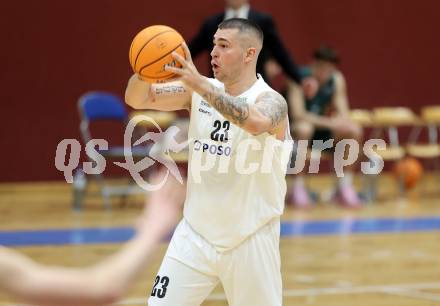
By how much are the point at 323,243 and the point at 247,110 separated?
5723mm

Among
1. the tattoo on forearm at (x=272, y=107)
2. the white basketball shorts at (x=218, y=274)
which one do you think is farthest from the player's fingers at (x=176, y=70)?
the white basketball shorts at (x=218, y=274)

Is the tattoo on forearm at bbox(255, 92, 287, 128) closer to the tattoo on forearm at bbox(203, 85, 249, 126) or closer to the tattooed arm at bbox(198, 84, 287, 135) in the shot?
the tattooed arm at bbox(198, 84, 287, 135)

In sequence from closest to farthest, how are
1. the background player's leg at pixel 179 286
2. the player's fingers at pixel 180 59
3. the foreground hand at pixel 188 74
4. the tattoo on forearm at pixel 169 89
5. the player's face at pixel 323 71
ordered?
the foreground hand at pixel 188 74 < the player's fingers at pixel 180 59 < the background player's leg at pixel 179 286 < the tattoo on forearm at pixel 169 89 < the player's face at pixel 323 71

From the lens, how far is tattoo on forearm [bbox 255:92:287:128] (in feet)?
15.3

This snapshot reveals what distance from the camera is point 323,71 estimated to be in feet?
41.2

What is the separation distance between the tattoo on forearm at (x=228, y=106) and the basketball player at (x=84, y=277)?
2.17 m

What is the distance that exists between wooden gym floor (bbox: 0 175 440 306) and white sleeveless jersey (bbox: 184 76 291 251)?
8.30 feet

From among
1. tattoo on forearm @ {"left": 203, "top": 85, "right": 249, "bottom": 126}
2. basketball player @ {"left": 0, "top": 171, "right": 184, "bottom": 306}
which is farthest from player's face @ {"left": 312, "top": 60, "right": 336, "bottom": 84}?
basketball player @ {"left": 0, "top": 171, "right": 184, "bottom": 306}

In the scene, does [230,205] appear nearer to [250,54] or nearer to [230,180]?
[230,180]

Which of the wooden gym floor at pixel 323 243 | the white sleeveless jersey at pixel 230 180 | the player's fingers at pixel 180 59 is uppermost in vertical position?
the player's fingers at pixel 180 59

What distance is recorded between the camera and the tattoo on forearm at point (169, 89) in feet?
16.5

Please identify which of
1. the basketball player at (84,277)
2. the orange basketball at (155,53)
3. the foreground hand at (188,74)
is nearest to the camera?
the basketball player at (84,277)

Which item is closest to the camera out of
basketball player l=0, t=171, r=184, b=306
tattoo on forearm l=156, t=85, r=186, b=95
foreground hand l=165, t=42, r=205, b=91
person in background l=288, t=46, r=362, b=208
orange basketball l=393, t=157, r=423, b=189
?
basketball player l=0, t=171, r=184, b=306

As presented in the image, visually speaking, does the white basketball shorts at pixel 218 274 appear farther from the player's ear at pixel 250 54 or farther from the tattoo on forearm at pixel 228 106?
the player's ear at pixel 250 54
